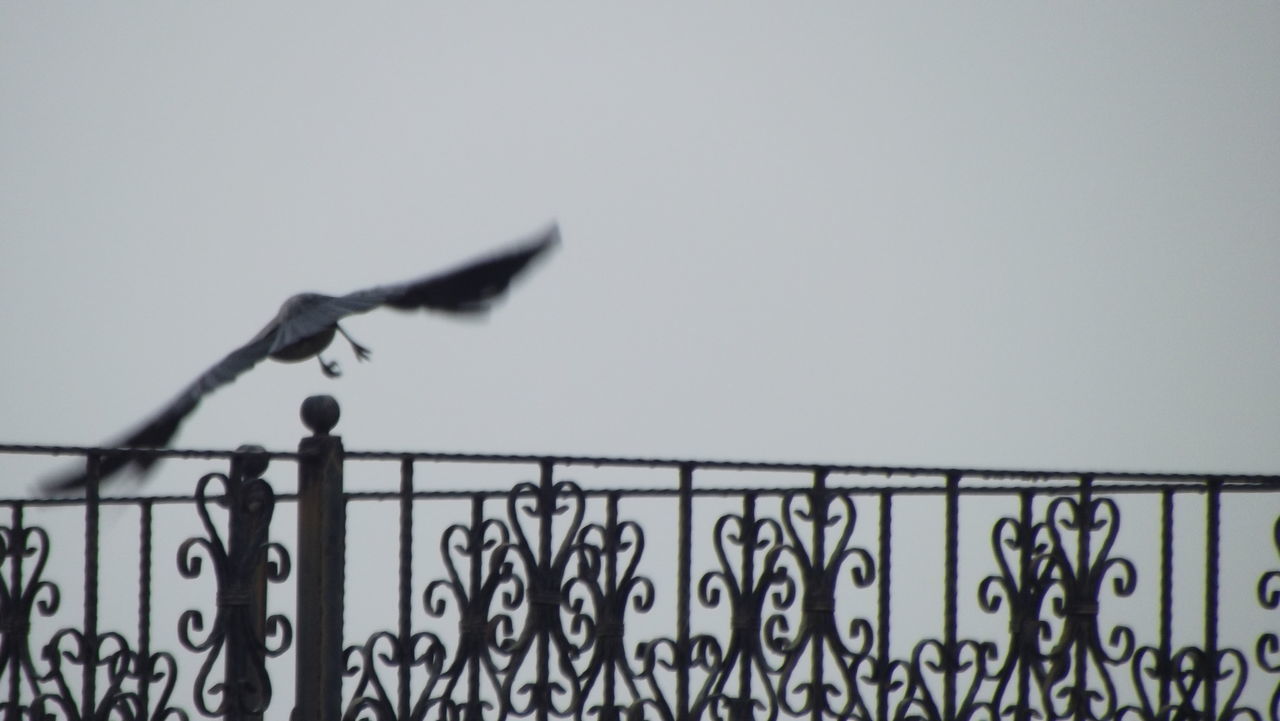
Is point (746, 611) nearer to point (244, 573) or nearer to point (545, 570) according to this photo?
point (545, 570)

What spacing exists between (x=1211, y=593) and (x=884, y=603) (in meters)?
1.07

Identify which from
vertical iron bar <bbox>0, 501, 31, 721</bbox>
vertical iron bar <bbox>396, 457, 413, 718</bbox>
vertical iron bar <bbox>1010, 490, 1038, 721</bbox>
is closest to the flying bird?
vertical iron bar <bbox>0, 501, 31, 721</bbox>

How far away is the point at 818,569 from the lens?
184 inches

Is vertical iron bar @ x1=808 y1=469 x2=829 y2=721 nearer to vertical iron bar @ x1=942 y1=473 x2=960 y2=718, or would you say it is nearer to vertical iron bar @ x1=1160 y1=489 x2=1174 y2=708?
vertical iron bar @ x1=942 y1=473 x2=960 y2=718

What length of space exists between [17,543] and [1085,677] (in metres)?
3.51

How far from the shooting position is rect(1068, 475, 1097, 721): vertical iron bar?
190 inches

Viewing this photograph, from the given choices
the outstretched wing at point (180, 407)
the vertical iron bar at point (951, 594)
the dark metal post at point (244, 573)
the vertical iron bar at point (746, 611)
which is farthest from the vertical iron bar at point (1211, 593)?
the outstretched wing at point (180, 407)

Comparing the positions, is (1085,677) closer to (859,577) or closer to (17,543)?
(859,577)

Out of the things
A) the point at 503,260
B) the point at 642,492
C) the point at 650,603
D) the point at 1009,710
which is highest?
the point at 503,260

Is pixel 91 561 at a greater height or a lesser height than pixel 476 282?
lesser

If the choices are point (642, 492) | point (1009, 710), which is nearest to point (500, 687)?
point (642, 492)

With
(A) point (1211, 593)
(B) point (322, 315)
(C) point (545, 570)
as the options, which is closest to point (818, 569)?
(C) point (545, 570)

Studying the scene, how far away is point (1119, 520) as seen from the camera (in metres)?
4.86

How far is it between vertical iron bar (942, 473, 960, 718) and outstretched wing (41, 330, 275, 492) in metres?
2.20
